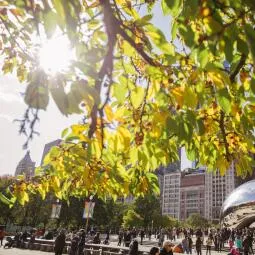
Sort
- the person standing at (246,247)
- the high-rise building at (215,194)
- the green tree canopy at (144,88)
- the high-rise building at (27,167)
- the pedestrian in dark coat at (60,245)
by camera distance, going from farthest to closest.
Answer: the high-rise building at (215,194) < the person standing at (246,247) < the pedestrian in dark coat at (60,245) < the high-rise building at (27,167) < the green tree canopy at (144,88)

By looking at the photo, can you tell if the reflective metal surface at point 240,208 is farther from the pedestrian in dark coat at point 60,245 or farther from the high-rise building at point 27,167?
the high-rise building at point 27,167

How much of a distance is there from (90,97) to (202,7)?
0.86 meters

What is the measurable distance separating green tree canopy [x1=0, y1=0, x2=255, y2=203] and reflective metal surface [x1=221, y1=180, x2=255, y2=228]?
1828 inches

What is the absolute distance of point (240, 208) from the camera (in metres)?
48.7

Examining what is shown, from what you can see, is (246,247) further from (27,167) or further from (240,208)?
(240,208)

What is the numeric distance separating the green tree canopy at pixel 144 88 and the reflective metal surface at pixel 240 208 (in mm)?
46432

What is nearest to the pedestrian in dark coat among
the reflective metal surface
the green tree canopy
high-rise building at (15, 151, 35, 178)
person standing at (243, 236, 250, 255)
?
high-rise building at (15, 151, 35, 178)

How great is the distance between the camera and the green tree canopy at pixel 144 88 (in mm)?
2074

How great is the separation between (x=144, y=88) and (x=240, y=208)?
49373 millimetres

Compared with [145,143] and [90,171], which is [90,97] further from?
[90,171]

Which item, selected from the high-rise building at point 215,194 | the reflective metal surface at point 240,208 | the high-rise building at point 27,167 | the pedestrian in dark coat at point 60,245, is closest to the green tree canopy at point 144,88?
the high-rise building at point 27,167

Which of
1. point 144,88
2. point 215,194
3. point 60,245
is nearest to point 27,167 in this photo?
point 144,88

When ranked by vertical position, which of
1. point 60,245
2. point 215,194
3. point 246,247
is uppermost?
point 215,194

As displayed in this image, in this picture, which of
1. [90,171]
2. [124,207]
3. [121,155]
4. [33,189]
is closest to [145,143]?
[121,155]
